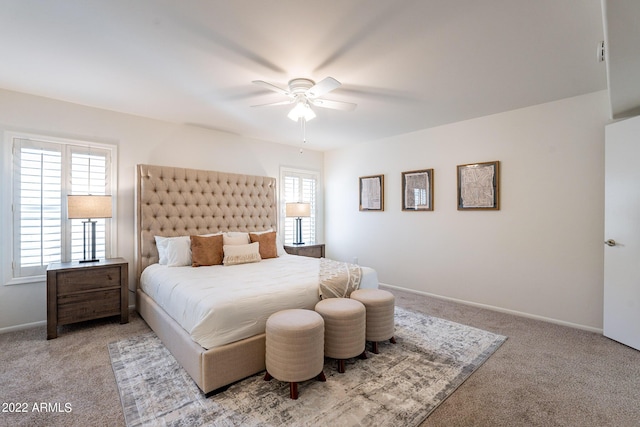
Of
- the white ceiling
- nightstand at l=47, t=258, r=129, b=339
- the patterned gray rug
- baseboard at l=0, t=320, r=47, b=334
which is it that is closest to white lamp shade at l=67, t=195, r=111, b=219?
nightstand at l=47, t=258, r=129, b=339

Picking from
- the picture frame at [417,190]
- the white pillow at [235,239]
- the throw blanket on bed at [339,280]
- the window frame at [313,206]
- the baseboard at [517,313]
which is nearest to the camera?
the throw blanket on bed at [339,280]

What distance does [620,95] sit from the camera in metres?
2.44

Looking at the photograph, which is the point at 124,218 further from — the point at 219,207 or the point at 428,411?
the point at 428,411

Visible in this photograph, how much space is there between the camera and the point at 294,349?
1932mm

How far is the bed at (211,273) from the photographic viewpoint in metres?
2.01

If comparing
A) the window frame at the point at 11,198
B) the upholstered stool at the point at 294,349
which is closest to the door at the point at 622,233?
the upholstered stool at the point at 294,349

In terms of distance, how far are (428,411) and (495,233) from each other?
266 centimetres

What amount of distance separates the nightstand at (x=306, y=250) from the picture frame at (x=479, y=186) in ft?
7.95

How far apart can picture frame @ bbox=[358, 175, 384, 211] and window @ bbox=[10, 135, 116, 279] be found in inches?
151

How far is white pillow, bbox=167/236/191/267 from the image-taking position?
3.37m

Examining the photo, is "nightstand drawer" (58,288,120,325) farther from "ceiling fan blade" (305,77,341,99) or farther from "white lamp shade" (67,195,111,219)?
"ceiling fan blade" (305,77,341,99)

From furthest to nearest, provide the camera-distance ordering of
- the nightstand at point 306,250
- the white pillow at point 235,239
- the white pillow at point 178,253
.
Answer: the nightstand at point 306,250 < the white pillow at point 235,239 < the white pillow at point 178,253

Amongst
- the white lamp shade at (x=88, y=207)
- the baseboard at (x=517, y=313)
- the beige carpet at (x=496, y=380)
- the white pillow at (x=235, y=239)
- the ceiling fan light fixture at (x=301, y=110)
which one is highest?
the ceiling fan light fixture at (x=301, y=110)

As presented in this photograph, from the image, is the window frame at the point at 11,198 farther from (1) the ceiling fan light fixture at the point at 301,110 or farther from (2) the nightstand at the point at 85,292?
(1) the ceiling fan light fixture at the point at 301,110
